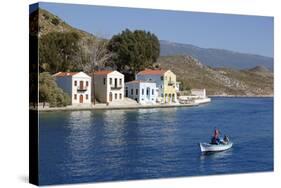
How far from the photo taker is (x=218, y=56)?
1502cm

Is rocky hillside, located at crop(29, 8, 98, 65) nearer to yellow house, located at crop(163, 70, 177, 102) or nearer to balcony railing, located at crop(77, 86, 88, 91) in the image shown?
balcony railing, located at crop(77, 86, 88, 91)

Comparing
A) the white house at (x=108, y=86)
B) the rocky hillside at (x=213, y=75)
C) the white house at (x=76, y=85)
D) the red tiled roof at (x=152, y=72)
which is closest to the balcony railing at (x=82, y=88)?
the white house at (x=76, y=85)

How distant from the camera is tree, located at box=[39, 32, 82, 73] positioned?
514 inches

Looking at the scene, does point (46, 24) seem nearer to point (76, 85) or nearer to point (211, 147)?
point (76, 85)

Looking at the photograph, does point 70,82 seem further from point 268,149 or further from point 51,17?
point 268,149

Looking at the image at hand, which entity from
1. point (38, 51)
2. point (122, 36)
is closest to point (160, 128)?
point (122, 36)

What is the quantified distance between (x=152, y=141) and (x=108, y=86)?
4.29 feet

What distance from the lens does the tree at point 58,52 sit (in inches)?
514

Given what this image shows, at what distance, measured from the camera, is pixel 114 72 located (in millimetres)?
14180

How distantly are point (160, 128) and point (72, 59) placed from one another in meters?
2.05

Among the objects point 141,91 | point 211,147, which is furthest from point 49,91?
point 211,147

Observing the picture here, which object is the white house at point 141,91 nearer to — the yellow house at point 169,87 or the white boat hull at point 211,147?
the yellow house at point 169,87

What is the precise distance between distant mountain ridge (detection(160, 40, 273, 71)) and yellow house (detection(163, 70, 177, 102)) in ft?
1.40

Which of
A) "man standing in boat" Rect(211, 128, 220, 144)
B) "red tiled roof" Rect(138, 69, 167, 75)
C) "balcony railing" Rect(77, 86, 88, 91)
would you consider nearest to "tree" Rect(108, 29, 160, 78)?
"red tiled roof" Rect(138, 69, 167, 75)
